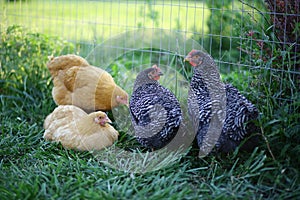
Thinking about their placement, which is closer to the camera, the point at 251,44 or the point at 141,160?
the point at 141,160

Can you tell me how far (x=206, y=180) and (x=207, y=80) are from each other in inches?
38.9

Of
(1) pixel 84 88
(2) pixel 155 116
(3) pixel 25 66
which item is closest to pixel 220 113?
(2) pixel 155 116

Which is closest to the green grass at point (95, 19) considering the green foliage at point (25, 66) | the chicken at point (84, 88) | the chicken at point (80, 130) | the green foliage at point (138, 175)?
the green foliage at point (25, 66)

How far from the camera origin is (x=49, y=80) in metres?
5.35

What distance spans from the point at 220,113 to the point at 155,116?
0.59 metres

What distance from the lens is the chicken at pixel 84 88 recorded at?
15.4ft

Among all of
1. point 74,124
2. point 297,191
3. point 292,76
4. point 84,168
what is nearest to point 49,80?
point 74,124

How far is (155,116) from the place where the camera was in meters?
3.80

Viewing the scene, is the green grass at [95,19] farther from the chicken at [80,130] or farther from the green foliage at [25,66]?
the chicken at [80,130]

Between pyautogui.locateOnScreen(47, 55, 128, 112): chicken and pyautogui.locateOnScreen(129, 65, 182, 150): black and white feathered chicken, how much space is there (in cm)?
61

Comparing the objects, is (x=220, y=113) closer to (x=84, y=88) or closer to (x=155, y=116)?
(x=155, y=116)

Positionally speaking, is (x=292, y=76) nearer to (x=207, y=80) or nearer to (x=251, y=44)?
(x=251, y=44)

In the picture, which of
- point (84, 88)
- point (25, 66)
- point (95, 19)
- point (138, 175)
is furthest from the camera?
point (95, 19)

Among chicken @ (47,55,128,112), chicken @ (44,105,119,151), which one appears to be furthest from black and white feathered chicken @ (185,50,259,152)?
Answer: chicken @ (47,55,128,112)
